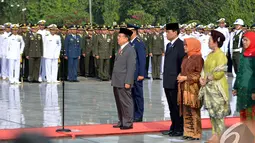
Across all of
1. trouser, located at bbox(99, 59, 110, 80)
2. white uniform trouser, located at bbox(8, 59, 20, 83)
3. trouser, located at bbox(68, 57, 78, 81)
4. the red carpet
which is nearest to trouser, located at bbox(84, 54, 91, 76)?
trouser, located at bbox(99, 59, 110, 80)

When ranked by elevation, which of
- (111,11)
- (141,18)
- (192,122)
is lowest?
(192,122)

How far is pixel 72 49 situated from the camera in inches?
939

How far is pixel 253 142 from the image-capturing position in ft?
18.5

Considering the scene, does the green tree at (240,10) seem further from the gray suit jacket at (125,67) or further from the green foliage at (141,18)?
the gray suit jacket at (125,67)

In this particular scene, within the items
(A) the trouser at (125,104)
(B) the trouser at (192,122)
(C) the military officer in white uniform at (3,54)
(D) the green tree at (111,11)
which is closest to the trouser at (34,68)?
(C) the military officer in white uniform at (3,54)

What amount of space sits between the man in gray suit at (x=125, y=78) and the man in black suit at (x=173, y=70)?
64 cm

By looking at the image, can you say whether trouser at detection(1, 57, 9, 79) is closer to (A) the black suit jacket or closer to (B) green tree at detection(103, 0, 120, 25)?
(A) the black suit jacket

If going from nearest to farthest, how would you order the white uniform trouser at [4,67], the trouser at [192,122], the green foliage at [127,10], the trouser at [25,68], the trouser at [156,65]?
the trouser at [192,122] → the trouser at [25,68] → the white uniform trouser at [4,67] → the trouser at [156,65] → the green foliage at [127,10]

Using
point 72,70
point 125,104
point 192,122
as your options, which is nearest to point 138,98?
point 125,104

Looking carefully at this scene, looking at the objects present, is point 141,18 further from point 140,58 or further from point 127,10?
point 140,58

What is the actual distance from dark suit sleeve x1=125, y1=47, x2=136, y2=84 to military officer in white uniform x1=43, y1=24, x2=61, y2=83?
11478mm

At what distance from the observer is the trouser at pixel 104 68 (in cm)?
2423

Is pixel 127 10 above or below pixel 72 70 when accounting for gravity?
above

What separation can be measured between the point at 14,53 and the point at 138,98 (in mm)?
10659
